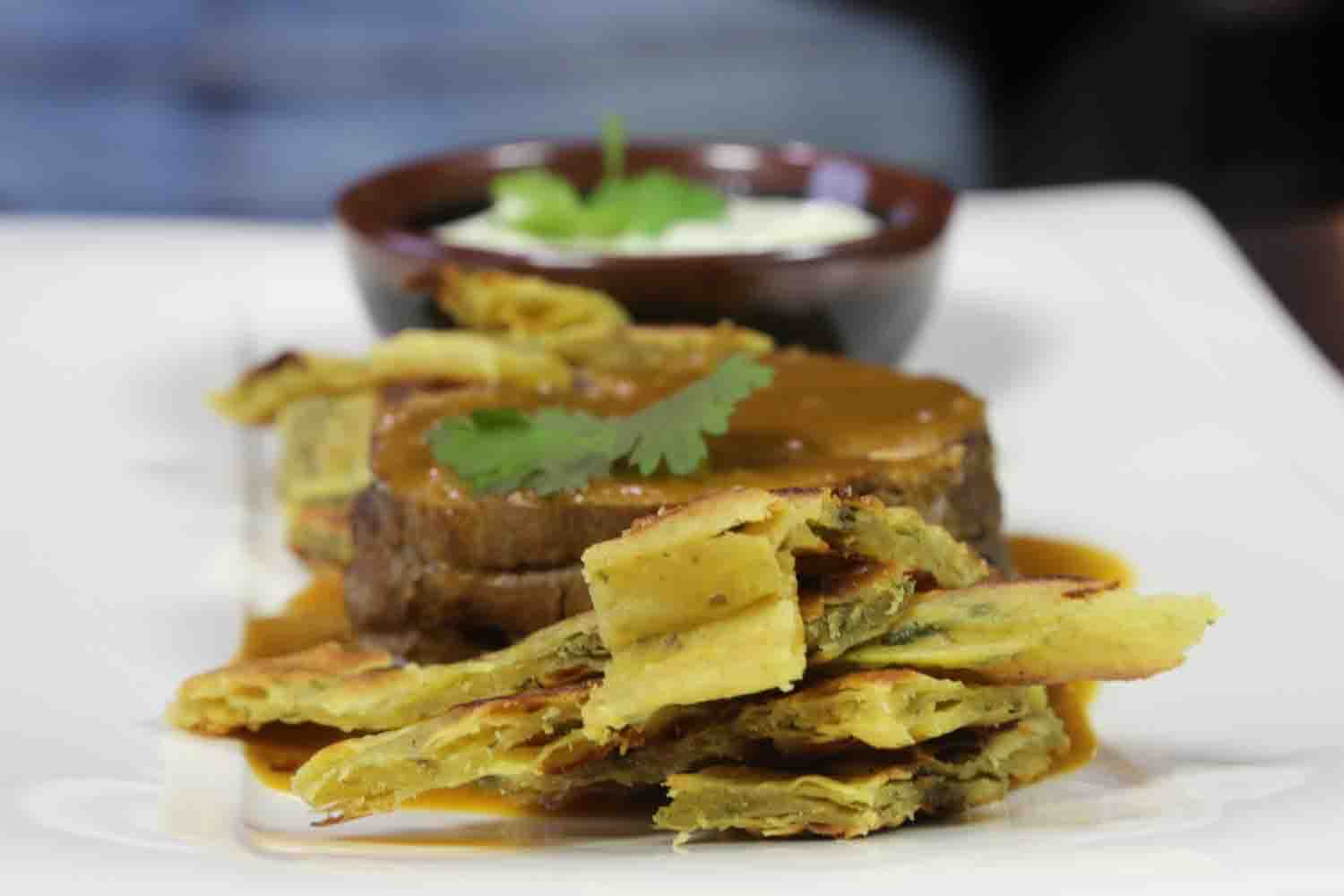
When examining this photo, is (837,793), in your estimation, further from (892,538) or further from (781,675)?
(892,538)

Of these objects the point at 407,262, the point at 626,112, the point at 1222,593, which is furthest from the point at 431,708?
the point at 626,112

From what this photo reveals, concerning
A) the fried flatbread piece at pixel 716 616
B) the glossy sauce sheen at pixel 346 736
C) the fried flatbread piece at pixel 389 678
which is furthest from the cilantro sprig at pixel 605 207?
the fried flatbread piece at pixel 716 616

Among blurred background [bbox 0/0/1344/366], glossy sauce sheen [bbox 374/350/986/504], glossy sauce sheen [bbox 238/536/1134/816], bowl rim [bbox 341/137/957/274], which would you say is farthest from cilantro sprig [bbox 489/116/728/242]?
blurred background [bbox 0/0/1344/366]

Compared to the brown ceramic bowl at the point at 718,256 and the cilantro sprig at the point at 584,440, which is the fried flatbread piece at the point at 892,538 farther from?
the brown ceramic bowl at the point at 718,256

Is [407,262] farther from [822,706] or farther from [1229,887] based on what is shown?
[1229,887]

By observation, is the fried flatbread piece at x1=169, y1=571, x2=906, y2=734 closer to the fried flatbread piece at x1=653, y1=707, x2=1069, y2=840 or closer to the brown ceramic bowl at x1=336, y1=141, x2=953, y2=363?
the fried flatbread piece at x1=653, y1=707, x2=1069, y2=840

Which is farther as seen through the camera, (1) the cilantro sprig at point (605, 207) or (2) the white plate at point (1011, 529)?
(1) the cilantro sprig at point (605, 207)

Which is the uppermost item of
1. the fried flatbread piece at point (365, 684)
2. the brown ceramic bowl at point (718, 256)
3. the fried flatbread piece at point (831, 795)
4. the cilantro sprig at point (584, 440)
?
the brown ceramic bowl at point (718, 256)
